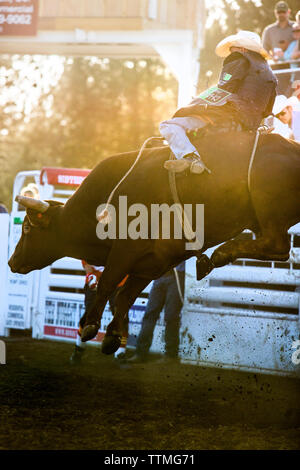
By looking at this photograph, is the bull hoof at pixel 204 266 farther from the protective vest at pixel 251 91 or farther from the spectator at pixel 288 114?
the spectator at pixel 288 114

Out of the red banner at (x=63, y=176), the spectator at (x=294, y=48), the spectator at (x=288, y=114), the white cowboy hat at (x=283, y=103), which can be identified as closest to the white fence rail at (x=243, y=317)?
the spectator at (x=288, y=114)

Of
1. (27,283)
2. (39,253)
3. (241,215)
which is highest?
(241,215)

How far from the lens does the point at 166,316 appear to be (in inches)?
340

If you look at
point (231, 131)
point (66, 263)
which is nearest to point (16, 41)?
point (66, 263)

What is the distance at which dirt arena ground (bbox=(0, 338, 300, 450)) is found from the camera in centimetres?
480

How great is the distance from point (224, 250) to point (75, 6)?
7.26 metres

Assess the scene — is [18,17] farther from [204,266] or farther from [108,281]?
[204,266]

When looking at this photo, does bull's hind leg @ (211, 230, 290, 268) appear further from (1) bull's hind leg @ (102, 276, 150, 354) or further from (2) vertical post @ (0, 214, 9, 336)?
(2) vertical post @ (0, 214, 9, 336)

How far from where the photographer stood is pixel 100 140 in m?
32.6

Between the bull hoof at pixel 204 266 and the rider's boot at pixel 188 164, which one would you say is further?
the bull hoof at pixel 204 266

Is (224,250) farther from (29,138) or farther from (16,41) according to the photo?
(29,138)

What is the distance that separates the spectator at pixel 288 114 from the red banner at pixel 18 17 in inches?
198

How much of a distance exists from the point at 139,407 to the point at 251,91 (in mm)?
2850

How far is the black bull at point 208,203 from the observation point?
4.91m
